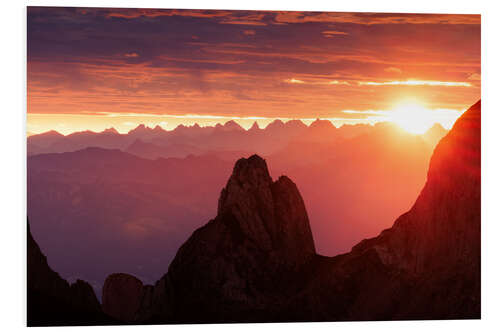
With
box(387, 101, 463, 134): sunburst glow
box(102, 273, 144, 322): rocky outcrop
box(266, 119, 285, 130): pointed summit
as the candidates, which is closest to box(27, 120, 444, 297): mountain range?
box(266, 119, 285, 130): pointed summit

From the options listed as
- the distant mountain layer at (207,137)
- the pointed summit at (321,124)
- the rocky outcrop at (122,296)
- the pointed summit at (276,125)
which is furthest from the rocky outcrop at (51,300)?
the pointed summit at (321,124)

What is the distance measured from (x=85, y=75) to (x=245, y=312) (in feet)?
24.0

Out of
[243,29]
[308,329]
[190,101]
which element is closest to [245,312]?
[308,329]

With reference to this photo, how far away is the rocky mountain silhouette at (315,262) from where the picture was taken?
69.1 ft

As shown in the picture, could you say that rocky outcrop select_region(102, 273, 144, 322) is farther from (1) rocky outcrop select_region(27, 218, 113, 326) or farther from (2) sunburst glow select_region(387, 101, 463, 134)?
(2) sunburst glow select_region(387, 101, 463, 134)

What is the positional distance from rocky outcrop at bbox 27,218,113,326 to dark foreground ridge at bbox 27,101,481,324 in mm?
1297

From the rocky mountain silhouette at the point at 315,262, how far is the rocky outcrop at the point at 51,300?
156cm

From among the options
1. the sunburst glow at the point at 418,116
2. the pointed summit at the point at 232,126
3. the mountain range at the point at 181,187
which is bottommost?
the mountain range at the point at 181,187

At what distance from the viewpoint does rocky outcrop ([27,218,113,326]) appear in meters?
19.9

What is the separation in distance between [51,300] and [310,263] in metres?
7.41

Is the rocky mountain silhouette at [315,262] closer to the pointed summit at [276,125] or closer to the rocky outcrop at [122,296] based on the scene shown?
the rocky outcrop at [122,296]

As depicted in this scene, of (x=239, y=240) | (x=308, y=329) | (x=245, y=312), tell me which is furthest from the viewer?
(x=239, y=240)

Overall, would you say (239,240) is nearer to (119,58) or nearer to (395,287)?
(395,287)

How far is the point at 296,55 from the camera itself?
21.4 metres
